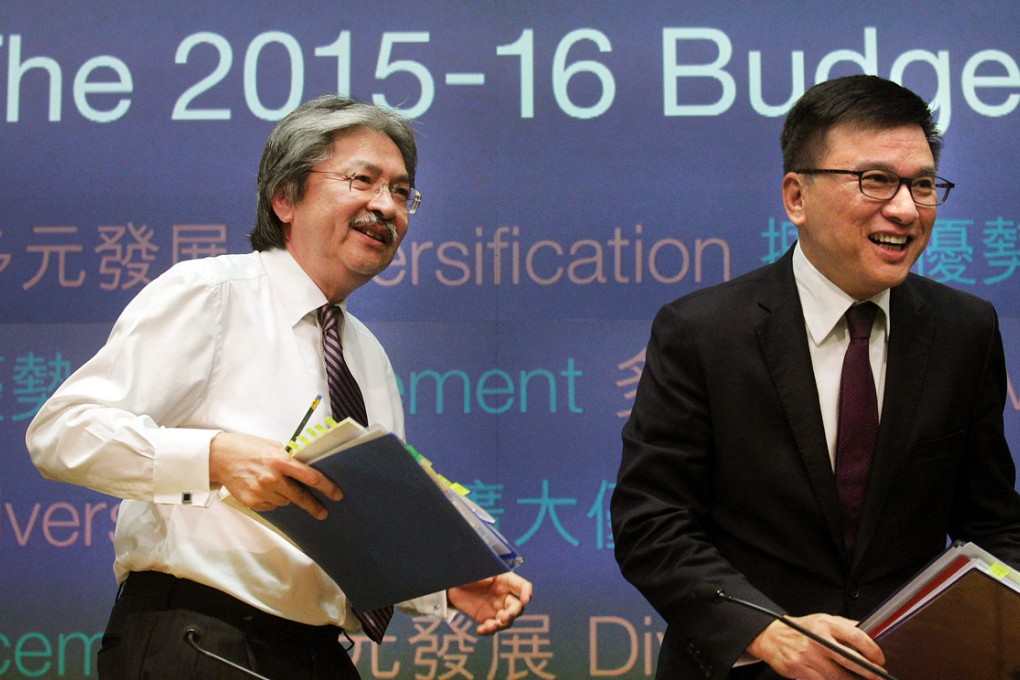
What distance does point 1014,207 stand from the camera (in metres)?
3.04

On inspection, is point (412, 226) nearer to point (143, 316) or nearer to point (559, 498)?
point (559, 498)

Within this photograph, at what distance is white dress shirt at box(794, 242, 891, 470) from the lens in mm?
1850

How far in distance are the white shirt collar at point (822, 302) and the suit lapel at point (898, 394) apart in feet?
0.09

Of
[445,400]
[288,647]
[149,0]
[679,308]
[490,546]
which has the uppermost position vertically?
[149,0]

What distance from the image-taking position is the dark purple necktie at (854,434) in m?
1.78

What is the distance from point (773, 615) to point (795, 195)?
2.47ft

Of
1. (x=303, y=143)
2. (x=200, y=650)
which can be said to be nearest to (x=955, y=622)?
(x=200, y=650)

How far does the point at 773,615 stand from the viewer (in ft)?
5.06

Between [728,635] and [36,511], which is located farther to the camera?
[36,511]

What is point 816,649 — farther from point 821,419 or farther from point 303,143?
point 303,143

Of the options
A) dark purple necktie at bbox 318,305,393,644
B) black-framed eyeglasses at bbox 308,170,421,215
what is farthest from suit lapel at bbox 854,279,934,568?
black-framed eyeglasses at bbox 308,170,421,215

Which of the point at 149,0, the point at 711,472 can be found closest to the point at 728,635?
the point at 711,472

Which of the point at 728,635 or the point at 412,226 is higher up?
the point at 412,226

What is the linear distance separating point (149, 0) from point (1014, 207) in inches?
96.4
